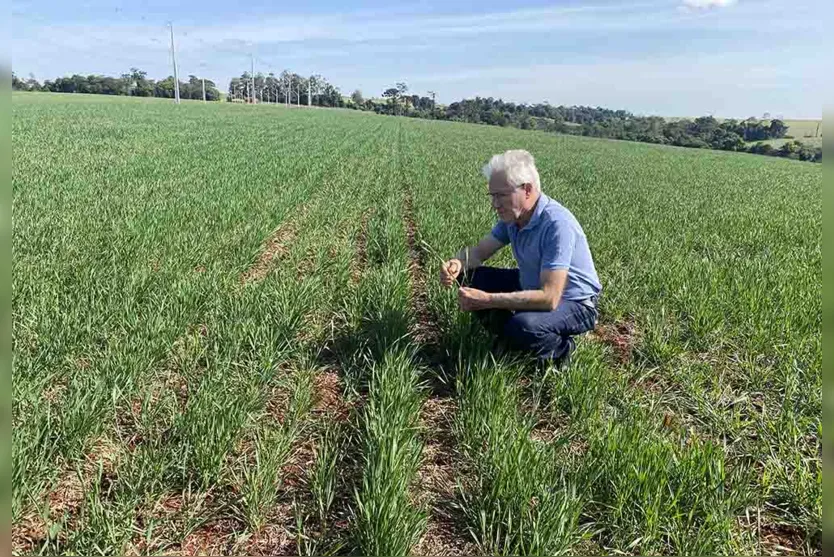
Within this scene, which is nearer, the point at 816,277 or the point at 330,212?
the point at 816,277

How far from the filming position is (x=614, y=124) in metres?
88.0

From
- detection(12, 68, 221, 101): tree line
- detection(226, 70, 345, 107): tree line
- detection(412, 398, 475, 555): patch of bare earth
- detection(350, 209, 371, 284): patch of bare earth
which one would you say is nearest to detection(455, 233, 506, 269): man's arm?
detection(412, 398, 475, 555): patch of bare earth

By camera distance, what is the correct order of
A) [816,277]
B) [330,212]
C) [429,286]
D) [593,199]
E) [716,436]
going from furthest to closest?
1. [593,199]
2. [330,212]
3. [816,277]
4. [429,286]
5. [716,436]

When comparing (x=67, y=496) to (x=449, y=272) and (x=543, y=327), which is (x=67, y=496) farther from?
(x=543, y=327)

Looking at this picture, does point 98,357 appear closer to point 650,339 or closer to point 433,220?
point 650,339

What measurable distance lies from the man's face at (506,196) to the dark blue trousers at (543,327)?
0.67 metres

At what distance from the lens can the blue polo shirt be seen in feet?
11.9

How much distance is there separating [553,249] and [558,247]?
0.03m

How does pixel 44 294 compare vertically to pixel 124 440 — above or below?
above

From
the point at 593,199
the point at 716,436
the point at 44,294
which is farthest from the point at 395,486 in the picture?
the point at 593,199

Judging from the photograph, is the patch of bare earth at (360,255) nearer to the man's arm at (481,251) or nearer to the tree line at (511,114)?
the man's arm at (481,251)

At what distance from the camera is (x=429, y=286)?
5.61 metres

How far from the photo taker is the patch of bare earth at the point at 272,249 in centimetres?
596

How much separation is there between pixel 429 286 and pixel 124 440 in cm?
320
